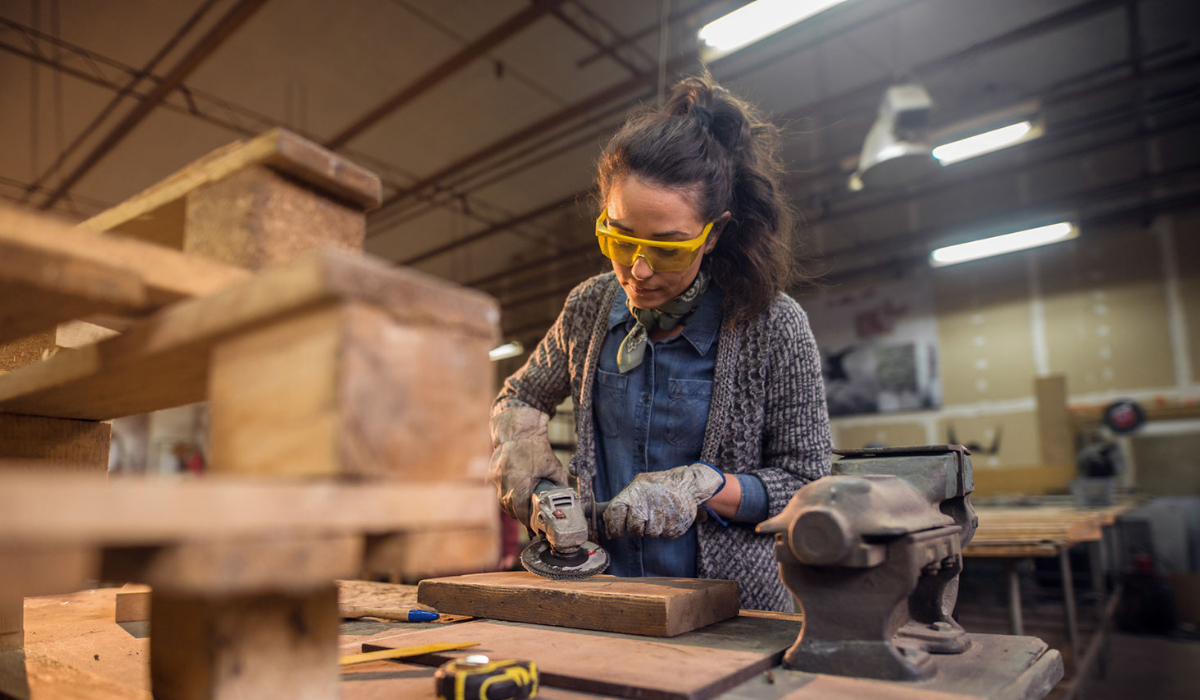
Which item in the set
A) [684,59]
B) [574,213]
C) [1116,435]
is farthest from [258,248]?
[1116,435]

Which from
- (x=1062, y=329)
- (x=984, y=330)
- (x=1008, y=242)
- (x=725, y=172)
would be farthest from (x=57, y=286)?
(x=984, y=330)

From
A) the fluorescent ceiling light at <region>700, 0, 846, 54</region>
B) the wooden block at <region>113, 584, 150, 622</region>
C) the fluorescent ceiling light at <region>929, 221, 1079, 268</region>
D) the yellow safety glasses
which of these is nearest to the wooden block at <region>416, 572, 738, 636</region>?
the wooden block at <region>113, 584, 150, 622</region>

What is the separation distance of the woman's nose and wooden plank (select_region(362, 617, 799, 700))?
2.56 feet

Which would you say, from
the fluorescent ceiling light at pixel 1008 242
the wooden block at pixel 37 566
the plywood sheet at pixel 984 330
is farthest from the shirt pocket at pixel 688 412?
the plywood sheet at pixel 984 330

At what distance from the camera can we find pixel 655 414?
1.85 m

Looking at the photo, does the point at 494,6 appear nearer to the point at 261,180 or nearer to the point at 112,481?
the point at 261,180

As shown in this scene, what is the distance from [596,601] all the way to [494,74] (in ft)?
22.2

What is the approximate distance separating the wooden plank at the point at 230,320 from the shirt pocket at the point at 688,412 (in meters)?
1.14

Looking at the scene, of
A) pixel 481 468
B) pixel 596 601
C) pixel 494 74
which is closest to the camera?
pixel 481 468

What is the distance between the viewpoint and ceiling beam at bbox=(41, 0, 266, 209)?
209 inches

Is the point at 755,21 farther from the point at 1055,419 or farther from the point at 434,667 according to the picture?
the point at 1055,419

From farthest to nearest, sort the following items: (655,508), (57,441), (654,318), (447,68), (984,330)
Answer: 1. (984,330)
2. (447,68)
3. (654,318)
4. (655,508)
5. (57,441)

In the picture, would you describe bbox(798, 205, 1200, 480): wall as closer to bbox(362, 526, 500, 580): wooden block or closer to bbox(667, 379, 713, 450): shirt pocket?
bbox(667, 379, 713, 450): shirt pocket

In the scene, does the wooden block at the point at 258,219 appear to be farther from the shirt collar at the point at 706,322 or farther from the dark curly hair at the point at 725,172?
the shirt collar at the point at 706,322
